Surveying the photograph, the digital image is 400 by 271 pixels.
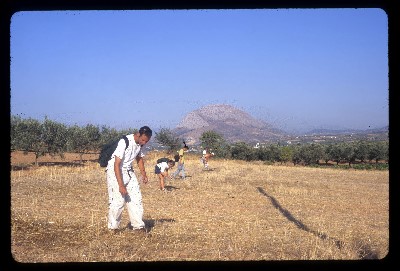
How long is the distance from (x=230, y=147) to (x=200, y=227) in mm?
53587

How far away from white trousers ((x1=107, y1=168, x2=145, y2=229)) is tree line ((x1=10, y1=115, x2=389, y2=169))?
35130mm

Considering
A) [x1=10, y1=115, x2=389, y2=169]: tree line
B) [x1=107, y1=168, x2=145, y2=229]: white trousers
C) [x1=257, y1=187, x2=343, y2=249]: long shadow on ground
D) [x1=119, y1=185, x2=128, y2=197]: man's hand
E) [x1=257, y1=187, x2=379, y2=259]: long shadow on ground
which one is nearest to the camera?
[x1=257, y1=187, x2=379, y2=259]: long shadow on ground

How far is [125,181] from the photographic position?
7520 millimetres

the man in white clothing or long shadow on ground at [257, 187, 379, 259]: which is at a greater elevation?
the man in white clothing

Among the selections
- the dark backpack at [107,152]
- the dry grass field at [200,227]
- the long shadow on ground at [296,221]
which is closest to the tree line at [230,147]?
the dry grass field at [200,227]

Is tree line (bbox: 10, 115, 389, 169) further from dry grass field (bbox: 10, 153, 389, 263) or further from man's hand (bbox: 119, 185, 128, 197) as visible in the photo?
man's hand (bbox: 119, 185, 128, 197)

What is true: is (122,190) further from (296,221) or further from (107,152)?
(296,221)

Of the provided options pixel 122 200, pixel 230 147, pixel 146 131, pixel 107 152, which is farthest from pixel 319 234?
pixel 230 147

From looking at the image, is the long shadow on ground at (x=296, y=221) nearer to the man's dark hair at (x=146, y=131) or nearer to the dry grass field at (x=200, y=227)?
the dry grass field at (x=200, y=227)

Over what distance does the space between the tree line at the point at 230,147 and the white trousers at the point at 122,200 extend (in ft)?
115

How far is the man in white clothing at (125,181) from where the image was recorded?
7.24 metres

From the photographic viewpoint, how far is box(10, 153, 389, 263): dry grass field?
643cm

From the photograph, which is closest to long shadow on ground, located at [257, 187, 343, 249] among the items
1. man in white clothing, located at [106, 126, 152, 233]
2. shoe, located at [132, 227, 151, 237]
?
shoe, located at [132, 227, 151, 237]
